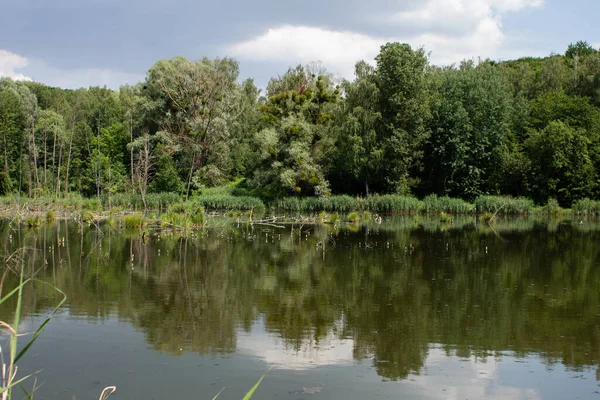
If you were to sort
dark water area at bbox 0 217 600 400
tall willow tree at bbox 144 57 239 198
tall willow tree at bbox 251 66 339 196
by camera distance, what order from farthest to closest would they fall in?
1. tall willow tree at bbox 144 57 239 198
2. tall willow tree at bbox 251 66 339 196
3. dark water area at bbox 0 217 600 400

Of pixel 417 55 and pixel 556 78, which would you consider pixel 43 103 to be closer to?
pixel 417 55

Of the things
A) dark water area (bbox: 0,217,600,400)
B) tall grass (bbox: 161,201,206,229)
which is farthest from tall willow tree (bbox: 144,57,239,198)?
dark water area (bbox: 0,217,600,400)

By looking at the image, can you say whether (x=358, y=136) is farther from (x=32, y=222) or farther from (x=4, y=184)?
(x=4, y=184)

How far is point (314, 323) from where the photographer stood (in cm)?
884

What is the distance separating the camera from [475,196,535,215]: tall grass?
37969 mm

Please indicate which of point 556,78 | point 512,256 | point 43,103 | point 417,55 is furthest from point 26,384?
point 43,103

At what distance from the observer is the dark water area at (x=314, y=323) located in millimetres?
6238

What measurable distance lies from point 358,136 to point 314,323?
3262cm

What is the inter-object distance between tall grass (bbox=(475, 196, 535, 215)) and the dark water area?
2104 centimetres

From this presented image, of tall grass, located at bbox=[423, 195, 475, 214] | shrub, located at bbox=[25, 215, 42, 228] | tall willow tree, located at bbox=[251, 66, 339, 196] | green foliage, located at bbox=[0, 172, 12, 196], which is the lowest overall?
shrub, located at bbox=[25, 215, 42, 228]

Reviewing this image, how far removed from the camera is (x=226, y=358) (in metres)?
6.98

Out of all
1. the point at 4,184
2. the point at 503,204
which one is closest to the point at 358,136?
the point at 503,204

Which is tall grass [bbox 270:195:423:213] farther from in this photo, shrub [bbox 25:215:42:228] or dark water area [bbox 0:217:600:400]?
dark water area [bbox 0:217:600:400]

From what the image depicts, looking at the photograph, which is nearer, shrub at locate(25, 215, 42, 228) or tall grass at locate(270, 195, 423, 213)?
shrub at locate(25, 215, 42, 228)
